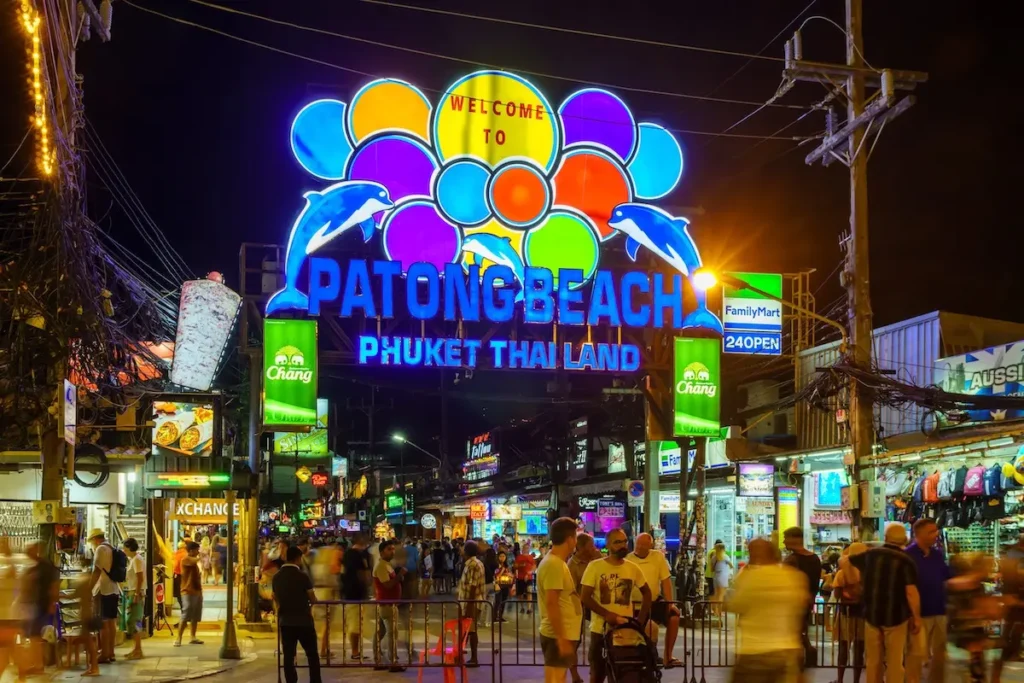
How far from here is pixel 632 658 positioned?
9.61 metres

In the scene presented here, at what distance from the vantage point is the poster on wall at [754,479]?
79.2ft

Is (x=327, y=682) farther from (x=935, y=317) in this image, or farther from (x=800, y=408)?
(x=800, y=408)

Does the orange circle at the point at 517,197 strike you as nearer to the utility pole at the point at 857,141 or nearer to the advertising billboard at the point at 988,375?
the utility pole at the point at 857,141

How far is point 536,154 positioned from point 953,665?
1568cm

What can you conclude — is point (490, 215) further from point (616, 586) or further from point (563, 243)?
point (616, 586)

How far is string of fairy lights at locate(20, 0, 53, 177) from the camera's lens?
1211 centimetres

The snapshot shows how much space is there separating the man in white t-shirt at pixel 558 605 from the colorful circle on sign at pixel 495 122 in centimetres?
1666

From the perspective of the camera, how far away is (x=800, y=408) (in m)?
27.7

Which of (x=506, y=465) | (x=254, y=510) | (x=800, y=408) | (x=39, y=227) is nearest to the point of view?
(x=39, y=227)

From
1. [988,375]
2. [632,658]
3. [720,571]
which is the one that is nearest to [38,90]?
[632,658]

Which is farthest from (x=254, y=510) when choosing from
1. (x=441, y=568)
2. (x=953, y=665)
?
(x=953, y=665)

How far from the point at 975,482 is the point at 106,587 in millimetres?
13901

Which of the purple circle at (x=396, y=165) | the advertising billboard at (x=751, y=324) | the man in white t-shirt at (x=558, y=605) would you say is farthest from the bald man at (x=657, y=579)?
the advertising billboard at (x=751, y=324)

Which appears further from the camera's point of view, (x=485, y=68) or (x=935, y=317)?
(x=485, y=68)
